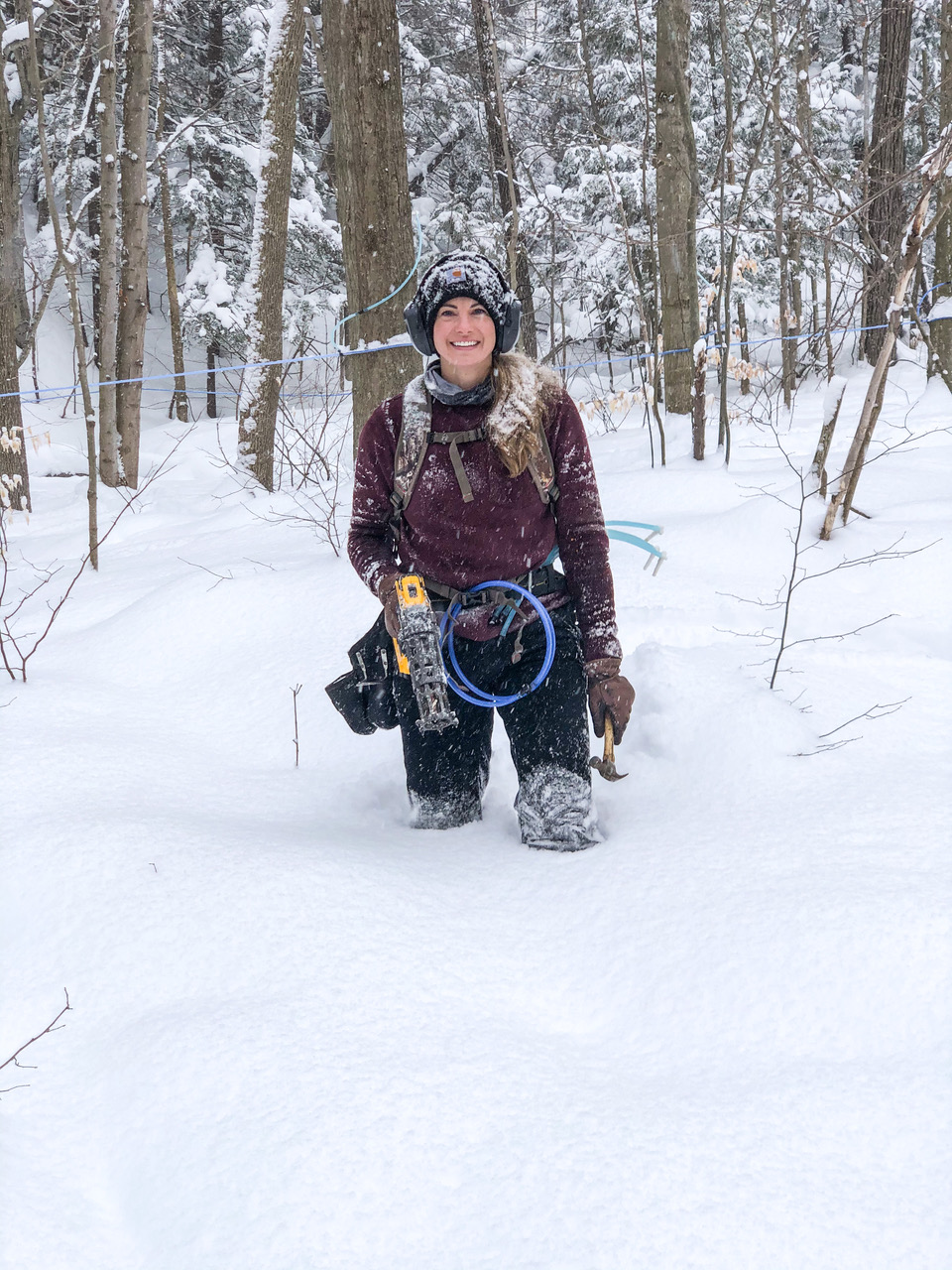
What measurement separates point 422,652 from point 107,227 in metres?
8.64

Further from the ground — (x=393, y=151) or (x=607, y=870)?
(x=393, y=151)

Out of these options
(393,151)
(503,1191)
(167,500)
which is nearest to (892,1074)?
(503,1191)

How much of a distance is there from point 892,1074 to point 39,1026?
4.74ft

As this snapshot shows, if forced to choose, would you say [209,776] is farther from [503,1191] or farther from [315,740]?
[503,1191]

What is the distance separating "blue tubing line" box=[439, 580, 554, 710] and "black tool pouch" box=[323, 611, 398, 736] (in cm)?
19

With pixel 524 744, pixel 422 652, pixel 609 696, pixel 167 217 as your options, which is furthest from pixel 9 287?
pixel 167 217

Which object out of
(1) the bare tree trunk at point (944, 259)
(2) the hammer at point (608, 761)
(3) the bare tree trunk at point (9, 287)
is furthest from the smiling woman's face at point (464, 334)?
(3) the bare tree trunk at point (9, 287)

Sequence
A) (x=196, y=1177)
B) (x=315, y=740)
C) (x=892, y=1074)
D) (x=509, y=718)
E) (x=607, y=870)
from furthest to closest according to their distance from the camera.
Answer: (x=315, y=740) < (x=509, y=718) < (x=607, y=870) < (x=892, y=1074) < (x=196, y=1177)

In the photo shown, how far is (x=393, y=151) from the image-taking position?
12.6 feet

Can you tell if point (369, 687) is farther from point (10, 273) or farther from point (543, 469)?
point (10, 273)

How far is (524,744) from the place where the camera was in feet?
8.39

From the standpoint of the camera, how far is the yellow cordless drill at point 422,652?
237cm

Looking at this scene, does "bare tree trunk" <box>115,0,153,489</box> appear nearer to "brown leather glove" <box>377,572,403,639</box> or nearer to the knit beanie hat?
the knit beanie hat

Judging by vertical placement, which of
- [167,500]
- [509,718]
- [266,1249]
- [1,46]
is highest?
[1,46]
